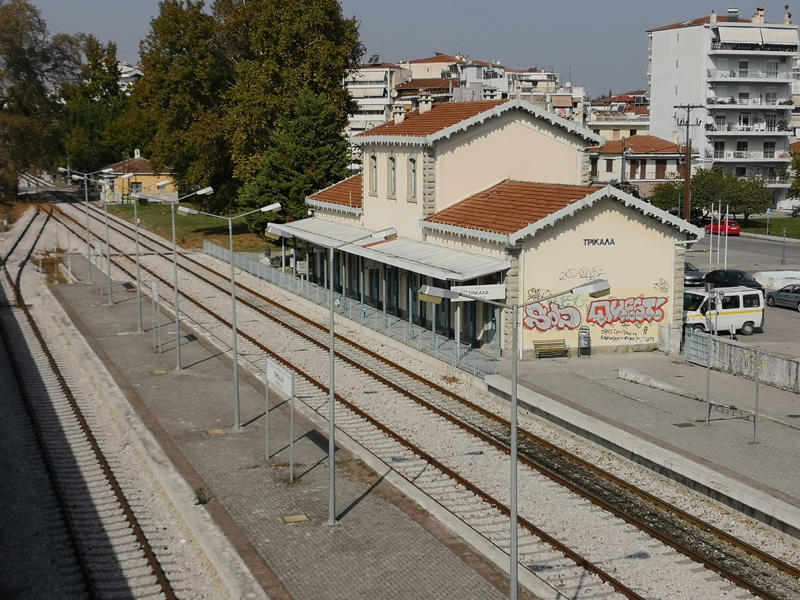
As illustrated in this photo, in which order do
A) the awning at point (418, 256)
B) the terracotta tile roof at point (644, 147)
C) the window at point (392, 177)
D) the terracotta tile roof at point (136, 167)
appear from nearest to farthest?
the awning at point (418, 256), the window at point (392, 177), the terracotta tile roof at point (644, 147), the terracotta tile roof at point (136, 167)

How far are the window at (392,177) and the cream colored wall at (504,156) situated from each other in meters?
3.33

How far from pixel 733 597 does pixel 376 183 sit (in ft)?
92.1

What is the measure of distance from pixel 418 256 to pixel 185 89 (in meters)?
36.3

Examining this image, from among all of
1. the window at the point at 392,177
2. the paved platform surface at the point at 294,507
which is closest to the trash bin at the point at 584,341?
the paved platform surface at the point at 294,507

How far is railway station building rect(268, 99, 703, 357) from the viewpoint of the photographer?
31047 millimetres

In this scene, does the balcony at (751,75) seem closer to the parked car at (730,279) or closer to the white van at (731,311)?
the parked car at (730,279)

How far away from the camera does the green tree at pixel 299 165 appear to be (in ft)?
175

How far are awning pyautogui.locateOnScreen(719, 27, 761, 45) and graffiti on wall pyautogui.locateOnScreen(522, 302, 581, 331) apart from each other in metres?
64.9

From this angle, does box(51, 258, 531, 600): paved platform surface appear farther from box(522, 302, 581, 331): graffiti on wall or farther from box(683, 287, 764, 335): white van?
box(683, 287, 764, 335): white van

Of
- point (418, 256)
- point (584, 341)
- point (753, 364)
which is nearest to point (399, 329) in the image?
point (418, 256)

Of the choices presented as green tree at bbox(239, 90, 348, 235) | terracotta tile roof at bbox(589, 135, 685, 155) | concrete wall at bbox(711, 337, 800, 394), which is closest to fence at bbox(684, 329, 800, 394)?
concrete wall at bbox(711, 337, 800, 394)

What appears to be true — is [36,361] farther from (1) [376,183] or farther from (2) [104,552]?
(2) [104,552]

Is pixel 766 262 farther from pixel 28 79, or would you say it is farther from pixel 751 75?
pixel 28 79

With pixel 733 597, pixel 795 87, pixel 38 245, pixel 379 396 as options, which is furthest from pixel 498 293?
pixel 795 87
